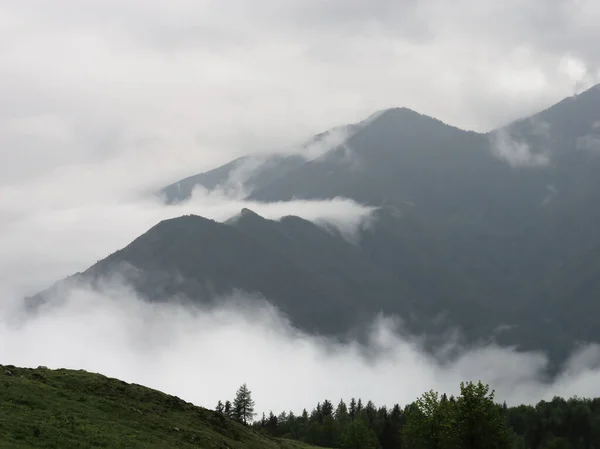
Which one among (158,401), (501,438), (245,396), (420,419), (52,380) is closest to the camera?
(52,380)

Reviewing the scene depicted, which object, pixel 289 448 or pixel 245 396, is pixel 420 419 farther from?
pixel 245 396

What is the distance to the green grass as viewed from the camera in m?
56.1

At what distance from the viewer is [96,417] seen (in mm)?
66312

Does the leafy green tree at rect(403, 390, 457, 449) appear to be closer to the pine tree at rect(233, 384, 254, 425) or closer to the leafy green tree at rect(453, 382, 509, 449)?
the leafy green tree at rect(453, 382, 509, 449)

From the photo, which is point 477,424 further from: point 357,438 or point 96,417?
point 357,438

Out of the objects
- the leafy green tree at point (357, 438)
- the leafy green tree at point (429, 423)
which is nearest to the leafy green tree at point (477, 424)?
the leafy green tree at point (429, 423)

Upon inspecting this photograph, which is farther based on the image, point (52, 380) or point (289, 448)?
point (289, 448)

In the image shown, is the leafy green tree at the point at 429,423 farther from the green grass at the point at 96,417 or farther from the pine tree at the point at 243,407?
the pine tree at the point at 243,407

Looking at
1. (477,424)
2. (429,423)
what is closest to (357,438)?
(429,423)

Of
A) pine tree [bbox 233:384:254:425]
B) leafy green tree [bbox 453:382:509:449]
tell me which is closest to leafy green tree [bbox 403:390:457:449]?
leafy green tree [bbox 453:382:509:449]

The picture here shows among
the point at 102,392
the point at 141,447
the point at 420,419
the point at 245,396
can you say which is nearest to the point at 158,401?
the point at 102,392

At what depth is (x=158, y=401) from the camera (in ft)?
273

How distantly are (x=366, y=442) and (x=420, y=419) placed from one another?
156 feet

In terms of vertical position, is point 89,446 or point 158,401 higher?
point 158,401
